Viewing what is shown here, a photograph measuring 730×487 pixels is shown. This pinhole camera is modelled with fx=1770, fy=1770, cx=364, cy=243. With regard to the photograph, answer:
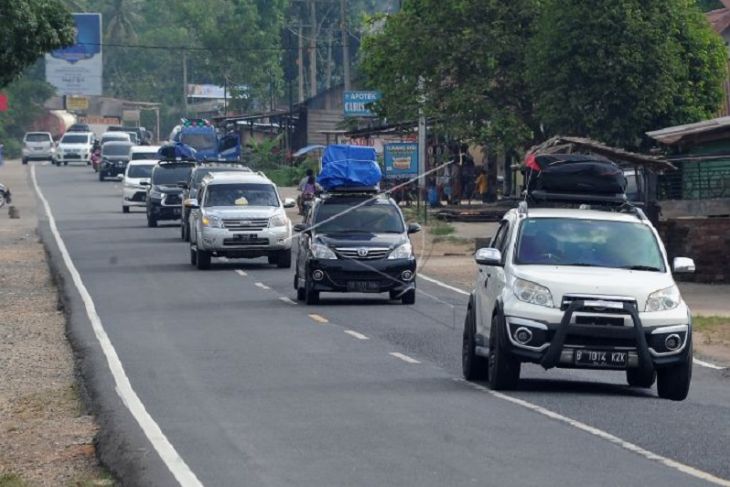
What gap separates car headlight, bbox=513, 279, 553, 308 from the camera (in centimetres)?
1639

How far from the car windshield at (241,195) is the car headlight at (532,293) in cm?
1998

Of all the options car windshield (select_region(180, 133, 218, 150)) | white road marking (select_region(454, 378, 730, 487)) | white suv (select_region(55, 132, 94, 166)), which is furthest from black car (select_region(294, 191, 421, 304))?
white suv (select_region(55, 132, 94, 166))

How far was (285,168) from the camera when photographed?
8288 cm

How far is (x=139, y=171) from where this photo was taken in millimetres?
60656

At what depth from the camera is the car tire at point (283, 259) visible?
36188 mm

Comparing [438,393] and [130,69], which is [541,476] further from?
[130,69]

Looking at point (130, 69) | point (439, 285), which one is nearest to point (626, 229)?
point (439, 285)

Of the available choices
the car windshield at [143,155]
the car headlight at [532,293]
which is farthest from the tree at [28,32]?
the car windshield at [143,155]

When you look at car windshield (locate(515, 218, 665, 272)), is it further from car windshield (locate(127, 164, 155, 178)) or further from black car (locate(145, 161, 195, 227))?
car windshield (locate(127, 164, 155, 178))

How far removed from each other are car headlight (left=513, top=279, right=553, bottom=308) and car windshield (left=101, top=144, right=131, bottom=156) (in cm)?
6780

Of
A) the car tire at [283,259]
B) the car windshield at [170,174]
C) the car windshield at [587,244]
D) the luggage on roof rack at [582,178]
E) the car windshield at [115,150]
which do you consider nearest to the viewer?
the car windshield at [587,244]

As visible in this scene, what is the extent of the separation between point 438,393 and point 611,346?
1764mm

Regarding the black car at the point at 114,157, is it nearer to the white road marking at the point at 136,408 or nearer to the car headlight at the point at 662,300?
the white road marking at the point at 136,408

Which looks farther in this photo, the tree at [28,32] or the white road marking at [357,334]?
the tree at [28,32]
